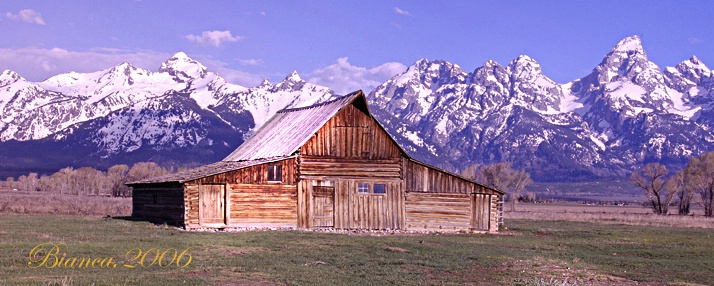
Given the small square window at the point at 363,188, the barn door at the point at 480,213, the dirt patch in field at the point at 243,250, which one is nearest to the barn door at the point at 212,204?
the small square window at the point at 363,188

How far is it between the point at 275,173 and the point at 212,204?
380 centimetres

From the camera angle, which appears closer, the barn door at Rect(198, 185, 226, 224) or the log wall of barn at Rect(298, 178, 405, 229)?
the barn door at Rect(198, 185, 226, 224)

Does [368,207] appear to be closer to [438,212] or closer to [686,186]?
[438,212]

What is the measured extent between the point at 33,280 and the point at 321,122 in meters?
25.6

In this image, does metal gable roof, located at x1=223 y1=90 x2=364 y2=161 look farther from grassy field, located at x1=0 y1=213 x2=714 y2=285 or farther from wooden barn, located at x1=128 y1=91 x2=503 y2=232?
grassy field, located at x1=0 y1=213 x2=714 y2=285

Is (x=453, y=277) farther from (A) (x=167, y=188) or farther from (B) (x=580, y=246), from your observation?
(A) (x=167, y=188)

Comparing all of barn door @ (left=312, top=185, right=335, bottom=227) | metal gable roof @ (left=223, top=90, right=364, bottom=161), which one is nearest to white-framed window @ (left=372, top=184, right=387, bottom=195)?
barn door @ (left=312, top=185, right=335, bottom=227)

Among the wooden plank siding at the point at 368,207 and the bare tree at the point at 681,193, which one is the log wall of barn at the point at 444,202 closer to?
the wooden plank siding at the point at 368,207

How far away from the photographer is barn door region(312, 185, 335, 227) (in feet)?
148

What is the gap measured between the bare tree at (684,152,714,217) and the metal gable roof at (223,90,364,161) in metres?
48.8

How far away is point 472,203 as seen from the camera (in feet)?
156

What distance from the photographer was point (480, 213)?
4766 centimetres

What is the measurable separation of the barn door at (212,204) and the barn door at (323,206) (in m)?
4.96

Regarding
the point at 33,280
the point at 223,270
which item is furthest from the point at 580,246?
the point at 33,280
